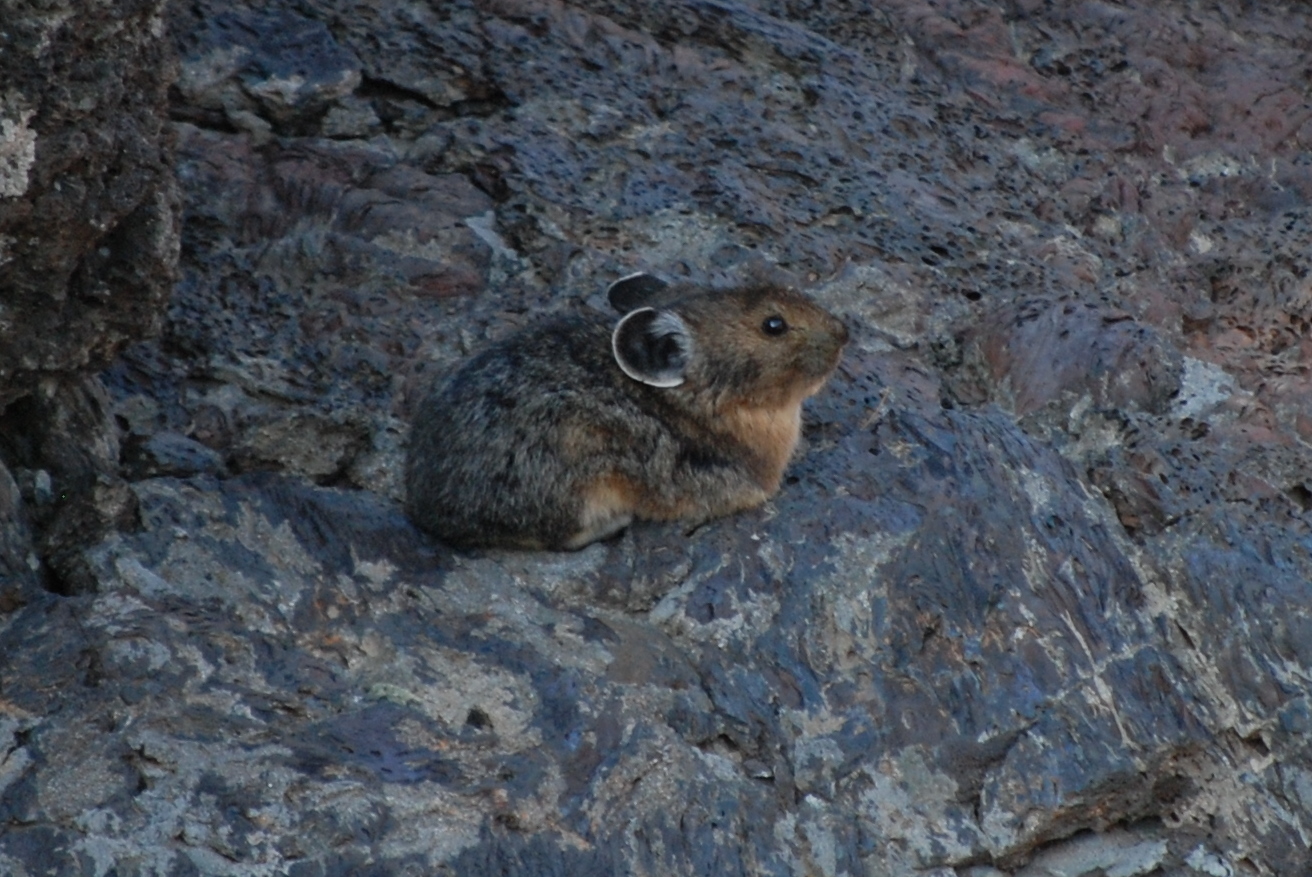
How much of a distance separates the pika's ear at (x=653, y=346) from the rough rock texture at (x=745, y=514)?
72cm

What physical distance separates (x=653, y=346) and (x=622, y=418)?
38 centimetres

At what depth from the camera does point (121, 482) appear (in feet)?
20.2

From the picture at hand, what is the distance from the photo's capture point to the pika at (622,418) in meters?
6.83

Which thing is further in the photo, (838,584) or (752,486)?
(752,486)

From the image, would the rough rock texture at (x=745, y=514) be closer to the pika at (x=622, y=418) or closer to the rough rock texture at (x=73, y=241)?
the rough rock texture at (x=73, y=241)

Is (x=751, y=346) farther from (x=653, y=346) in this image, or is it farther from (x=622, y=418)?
(x=622, y=418)

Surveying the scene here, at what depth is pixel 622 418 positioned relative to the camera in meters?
7.15

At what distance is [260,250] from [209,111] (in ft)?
2.98

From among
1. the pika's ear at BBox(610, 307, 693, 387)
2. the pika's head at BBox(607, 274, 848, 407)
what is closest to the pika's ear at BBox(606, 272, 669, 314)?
the pika's head at BBox(607, 274, 848, 407)

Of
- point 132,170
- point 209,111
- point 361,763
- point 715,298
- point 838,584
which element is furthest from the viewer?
point 209,111

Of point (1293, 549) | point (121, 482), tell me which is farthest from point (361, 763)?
point (1293, 549)

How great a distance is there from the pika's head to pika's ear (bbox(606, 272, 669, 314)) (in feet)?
0.72

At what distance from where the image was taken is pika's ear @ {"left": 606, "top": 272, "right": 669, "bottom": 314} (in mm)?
7684

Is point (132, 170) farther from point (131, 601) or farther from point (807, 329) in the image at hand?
point (807, 329)
